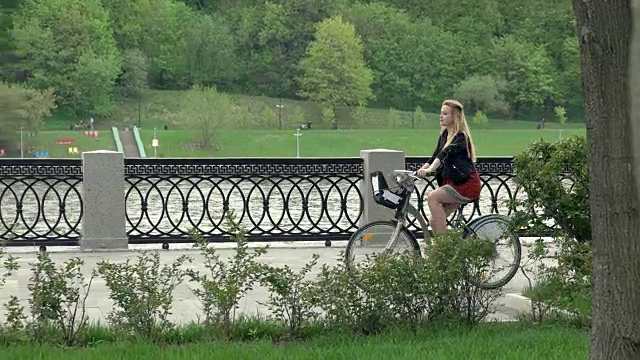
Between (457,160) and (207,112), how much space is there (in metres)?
110

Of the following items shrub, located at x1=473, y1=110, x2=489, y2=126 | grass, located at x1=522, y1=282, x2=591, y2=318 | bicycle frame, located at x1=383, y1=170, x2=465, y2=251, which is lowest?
grass, located at x1=522, y1=282, x2=591, y2=318

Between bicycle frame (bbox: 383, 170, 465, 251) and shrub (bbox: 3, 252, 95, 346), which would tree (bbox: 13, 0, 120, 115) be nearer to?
shrub (bbox: 3, 252, 95, 346)

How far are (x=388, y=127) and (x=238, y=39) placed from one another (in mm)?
24640

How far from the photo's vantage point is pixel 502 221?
9.36 metres

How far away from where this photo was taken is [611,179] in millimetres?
4656

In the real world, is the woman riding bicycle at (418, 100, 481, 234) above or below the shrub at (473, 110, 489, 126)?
below

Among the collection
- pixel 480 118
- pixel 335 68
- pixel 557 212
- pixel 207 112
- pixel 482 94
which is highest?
pixel 335 68

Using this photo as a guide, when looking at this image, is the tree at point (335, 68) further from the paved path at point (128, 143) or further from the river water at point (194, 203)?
the river water at point (194, 203)

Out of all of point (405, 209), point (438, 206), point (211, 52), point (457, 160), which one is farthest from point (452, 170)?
point (211, 52)

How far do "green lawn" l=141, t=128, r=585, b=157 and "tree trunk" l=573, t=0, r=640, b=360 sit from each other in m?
97.7

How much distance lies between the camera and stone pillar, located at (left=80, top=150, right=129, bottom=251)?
1294cm

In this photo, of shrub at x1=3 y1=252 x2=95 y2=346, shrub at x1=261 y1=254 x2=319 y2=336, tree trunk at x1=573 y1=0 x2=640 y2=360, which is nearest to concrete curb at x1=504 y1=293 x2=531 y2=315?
shrub at x1=261 y1=254 x2=319 y2=336

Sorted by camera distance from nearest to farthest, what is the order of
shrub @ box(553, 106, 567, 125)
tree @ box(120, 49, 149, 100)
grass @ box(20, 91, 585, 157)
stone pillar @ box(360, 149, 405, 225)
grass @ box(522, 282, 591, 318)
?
grass @ box(522, 282, 591, 318) < stone pillar @ box(360, 149, 405, 225) < grass @ box(20, 91, 585, 157) < shrub @ box(553, 106, 567, 125) < tree @ box(120, 49, 149, 100)

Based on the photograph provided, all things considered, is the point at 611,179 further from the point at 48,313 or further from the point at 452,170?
the point at 452,170
